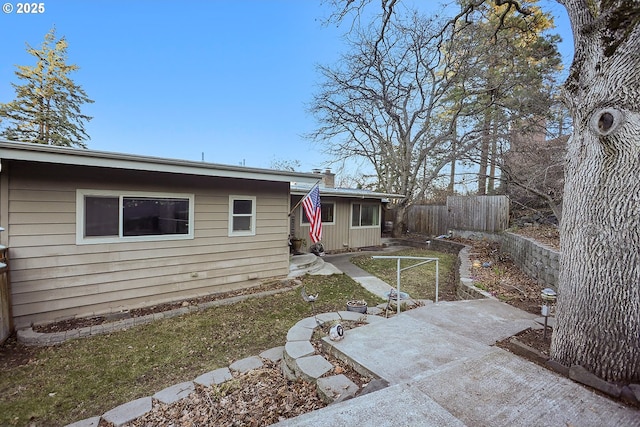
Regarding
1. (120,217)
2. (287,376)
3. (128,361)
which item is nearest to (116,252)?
(120,217)

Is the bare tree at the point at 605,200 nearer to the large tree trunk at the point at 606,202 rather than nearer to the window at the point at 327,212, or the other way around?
the large tree trunk at the point at 606,202

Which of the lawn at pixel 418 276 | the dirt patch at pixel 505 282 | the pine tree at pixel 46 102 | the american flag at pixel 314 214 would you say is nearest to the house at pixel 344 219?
the lawn at pixel 418 276

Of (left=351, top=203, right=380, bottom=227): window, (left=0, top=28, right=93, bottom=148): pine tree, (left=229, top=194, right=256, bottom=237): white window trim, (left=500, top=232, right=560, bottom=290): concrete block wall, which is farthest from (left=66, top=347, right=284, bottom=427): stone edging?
(left=0, top=28, right=93, bottom=148): pine tree

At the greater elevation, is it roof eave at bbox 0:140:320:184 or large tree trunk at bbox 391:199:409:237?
roof eave at bbox 0:140:320:184

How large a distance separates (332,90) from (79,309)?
513 inches

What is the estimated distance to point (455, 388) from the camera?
6.97ft

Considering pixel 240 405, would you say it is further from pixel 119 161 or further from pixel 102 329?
pixel 119 161

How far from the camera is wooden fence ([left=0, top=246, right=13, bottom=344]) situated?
12.2 ft

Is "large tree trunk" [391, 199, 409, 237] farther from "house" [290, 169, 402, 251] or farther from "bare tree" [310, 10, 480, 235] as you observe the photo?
"house" [290, 169, 402, 251]

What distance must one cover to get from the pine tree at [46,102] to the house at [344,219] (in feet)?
51.7

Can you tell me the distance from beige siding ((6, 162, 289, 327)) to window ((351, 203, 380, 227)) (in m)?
5.63

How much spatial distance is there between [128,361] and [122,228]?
2.37 metres

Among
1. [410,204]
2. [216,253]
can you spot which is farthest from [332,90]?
[216,253]

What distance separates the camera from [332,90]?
45.5 ft
